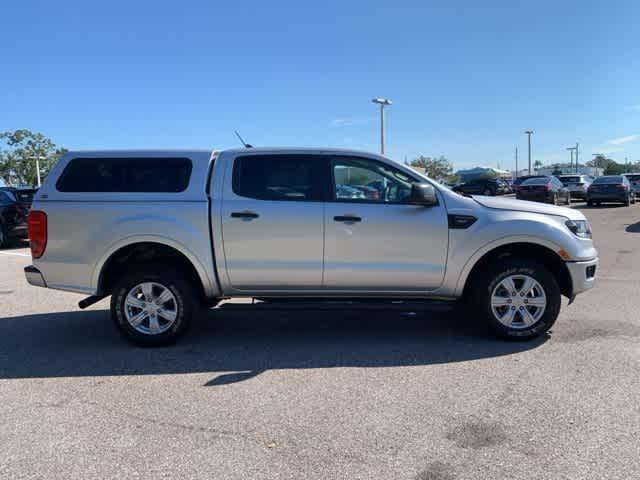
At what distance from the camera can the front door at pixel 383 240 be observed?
505cm

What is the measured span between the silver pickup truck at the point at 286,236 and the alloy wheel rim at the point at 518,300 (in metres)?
0.01

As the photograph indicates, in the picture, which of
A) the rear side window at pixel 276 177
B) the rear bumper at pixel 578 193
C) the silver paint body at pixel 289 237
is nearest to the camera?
the silver paint body at pixel 289 237

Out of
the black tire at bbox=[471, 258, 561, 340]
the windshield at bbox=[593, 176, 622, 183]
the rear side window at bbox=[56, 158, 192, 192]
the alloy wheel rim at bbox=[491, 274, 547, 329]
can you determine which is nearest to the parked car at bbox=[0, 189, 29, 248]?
the rear side window at bbox=[56, 158, 192, 192]

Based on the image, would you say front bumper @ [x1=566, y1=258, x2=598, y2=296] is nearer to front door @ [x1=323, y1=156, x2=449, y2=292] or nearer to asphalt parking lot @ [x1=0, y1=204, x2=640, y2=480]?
asphalt parking lot @ [x1=0, y1=204, x2=640, y2=480]

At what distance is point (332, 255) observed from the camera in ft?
16.6

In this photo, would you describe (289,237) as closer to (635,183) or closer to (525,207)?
(525,207)

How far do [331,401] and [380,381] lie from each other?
56 cm

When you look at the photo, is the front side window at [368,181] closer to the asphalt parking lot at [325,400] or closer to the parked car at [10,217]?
the asphalt parking lot at [325,400]

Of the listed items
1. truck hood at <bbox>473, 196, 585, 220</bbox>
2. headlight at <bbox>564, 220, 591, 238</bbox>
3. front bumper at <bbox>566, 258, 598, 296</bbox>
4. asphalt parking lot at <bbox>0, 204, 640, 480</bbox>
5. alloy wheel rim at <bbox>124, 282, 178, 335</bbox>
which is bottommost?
asphalt parking lot at <bbox>0, 204, 640, 480</bbox>

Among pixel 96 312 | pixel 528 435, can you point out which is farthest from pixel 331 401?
pixel 96 312

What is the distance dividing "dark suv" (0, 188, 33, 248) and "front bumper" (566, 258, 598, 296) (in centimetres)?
1331

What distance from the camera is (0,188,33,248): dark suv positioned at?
529 inches

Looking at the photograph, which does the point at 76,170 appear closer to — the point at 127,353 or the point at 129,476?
the point at 127,353

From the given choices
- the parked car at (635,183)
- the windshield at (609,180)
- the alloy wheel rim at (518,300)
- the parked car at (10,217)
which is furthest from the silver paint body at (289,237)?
the parked car at (635,183)
